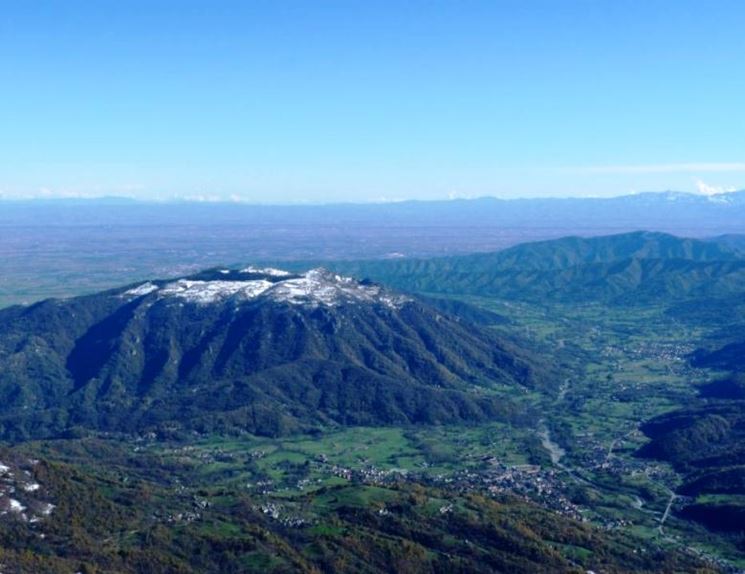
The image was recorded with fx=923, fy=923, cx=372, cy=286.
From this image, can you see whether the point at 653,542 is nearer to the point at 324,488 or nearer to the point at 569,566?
the point at 569,566

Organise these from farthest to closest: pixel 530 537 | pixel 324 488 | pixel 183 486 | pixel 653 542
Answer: pixel 183 486, pixel 324 488, pixel 653 542, pixel 530 537

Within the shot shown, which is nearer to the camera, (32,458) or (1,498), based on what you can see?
(1,498)

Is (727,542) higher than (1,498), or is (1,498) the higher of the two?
(1,498)

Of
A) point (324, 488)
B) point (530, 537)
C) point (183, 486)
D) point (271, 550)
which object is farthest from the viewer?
point (183, 486)

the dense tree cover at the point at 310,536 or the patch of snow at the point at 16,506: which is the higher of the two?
the patch of snow at the point at 16,506

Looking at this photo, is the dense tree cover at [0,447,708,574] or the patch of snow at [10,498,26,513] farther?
the patch of snow at [10,498,26,513]

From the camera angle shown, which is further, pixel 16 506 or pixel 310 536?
pixel 310 536

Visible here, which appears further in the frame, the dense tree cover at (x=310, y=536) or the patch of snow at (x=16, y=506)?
the patch of snow at (x=16, y=506)

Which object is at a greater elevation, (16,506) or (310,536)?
(16,506)

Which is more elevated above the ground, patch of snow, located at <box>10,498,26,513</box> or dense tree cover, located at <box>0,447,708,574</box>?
patch of snow, located at <box>10,498,26,513</box>

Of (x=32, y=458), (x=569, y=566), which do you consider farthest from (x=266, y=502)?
(x=569, y=566)

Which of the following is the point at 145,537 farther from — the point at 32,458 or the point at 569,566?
the point at 569,566
